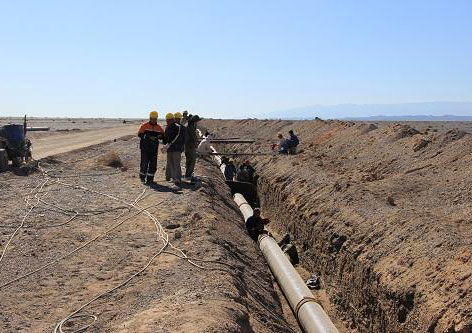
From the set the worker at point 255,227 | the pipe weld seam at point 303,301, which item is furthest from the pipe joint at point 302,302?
the worker at point 255,227

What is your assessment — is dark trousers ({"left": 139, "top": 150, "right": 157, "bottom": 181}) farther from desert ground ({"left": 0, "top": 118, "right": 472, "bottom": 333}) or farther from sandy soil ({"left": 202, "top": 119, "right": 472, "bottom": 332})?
sandy soil ({"left": 202, "top": 119, "right": 472, "bottom": 332})

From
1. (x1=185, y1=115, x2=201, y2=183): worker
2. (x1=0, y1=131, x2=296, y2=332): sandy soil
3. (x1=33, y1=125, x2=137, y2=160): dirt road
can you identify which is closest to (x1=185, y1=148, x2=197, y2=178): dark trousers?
(x1=185, y1=115, x2=201, y2=183): worker

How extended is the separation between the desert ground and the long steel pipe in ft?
1.22

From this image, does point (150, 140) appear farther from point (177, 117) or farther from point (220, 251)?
point (220, 251)

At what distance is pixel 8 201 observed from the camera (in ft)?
43.9

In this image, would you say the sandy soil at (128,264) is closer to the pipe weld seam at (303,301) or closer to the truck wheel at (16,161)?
the pipe weld seam at (303,301)

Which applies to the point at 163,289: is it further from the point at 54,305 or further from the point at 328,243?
the point at 328,243

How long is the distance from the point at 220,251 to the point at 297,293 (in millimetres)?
1899

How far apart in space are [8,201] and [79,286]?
246 inches

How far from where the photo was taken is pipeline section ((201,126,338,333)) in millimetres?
9633

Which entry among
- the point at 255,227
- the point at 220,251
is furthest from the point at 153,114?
the point at 220,251

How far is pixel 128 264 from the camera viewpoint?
892 cm

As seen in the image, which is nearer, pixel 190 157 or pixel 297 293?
pixel 297 293

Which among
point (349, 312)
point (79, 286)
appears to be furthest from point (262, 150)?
point (79, 286)
